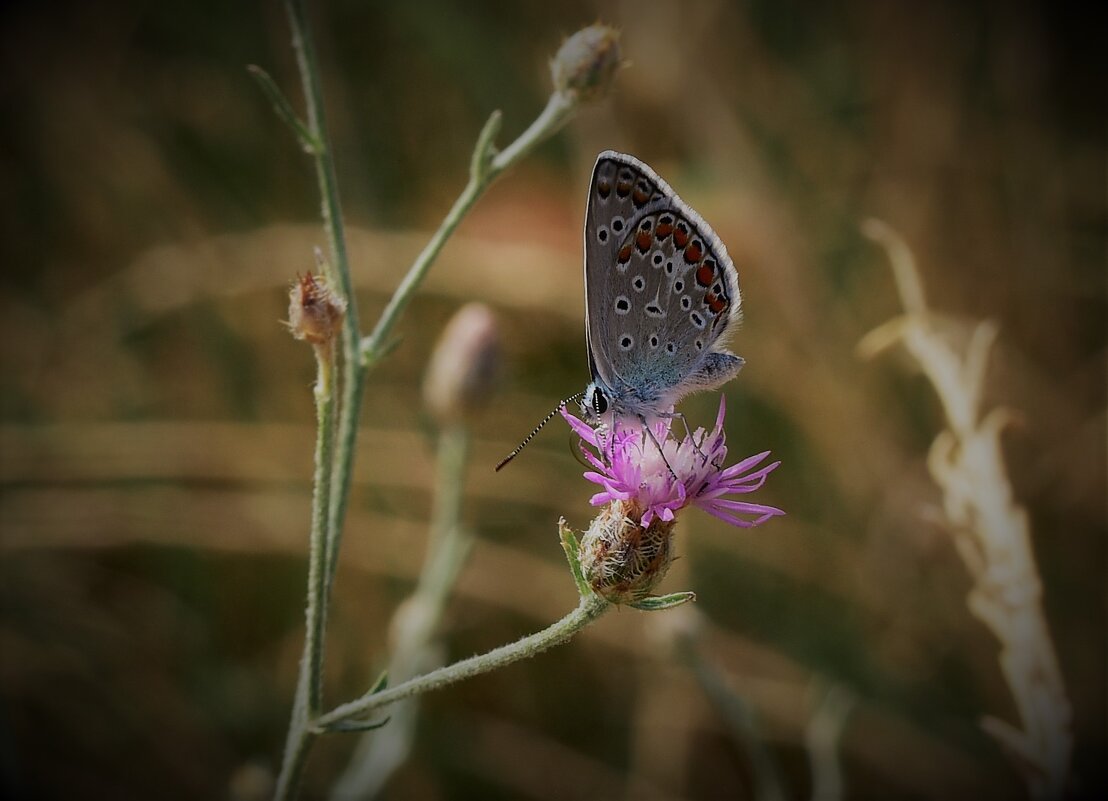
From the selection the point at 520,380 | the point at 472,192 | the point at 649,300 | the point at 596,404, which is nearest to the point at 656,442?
the point at 596,404

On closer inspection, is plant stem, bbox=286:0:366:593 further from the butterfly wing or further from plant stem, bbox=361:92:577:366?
the butterfly wing

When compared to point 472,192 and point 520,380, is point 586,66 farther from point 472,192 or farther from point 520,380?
point 520,380

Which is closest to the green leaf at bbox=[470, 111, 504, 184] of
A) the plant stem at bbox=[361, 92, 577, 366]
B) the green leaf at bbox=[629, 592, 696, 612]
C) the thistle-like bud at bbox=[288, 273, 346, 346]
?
the plant stem at bbox=[361, 92, 577, 366]

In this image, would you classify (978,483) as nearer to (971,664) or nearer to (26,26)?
(971,664)

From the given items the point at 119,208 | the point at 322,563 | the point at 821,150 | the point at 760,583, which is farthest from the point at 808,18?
the point at 322,563

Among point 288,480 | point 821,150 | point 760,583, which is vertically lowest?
point 760,583

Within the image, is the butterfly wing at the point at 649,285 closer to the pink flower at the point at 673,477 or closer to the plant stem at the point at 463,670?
the pink flower at the point at 673,477
